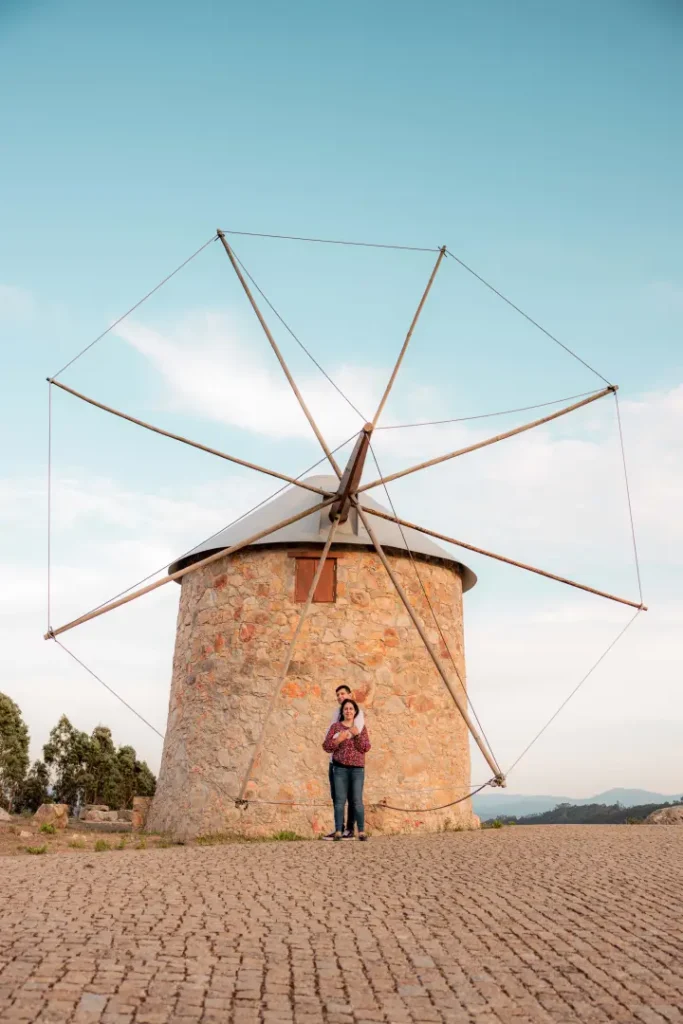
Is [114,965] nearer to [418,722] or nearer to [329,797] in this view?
[329,797]

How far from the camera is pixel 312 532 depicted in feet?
45.3

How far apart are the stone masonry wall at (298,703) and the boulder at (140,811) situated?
21.4 inches

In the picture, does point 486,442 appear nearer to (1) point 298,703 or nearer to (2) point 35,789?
(1) point 298,703

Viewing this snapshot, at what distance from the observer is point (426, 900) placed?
22.2 ft

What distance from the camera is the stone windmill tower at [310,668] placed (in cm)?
1270

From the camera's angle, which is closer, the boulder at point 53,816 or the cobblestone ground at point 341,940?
the cobblestone ground at point 341,940

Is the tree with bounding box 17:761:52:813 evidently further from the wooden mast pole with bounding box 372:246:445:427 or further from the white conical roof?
the wooden mast pole with bounding box 372:246:445:427

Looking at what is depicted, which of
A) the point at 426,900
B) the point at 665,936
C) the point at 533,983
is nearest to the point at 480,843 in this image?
the point at 426,900

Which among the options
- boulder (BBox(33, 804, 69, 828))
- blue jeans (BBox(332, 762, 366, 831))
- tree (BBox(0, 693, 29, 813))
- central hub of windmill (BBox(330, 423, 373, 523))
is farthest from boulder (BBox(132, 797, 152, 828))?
tree (BBox(0, 693, 29, 813))

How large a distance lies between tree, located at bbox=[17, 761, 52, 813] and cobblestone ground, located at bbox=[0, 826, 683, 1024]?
1563cm

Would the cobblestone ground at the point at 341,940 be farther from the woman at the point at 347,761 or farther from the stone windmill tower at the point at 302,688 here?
the stone windmill tower at the point at 302,688

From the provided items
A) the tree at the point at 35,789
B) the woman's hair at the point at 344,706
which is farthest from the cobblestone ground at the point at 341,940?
the tree at the point at 35,789

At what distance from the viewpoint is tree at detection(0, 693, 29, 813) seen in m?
22.0

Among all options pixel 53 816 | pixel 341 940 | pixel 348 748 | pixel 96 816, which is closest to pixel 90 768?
pixel 96 816
